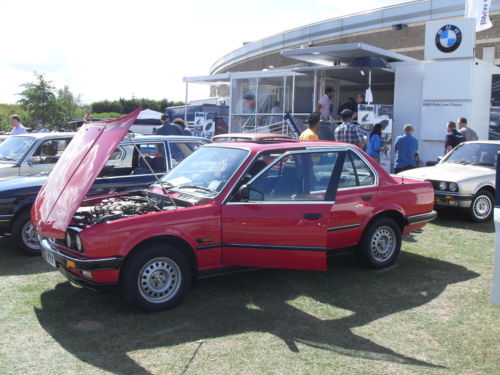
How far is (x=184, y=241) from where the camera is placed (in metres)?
4.97

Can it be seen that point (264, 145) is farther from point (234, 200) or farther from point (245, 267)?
point (245, 267)

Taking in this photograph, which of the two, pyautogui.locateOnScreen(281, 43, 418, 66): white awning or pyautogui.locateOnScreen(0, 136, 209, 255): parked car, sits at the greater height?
pyautogui.locateOnScreen(281, 43, 418, 66): white awning

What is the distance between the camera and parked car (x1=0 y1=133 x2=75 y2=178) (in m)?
8.54

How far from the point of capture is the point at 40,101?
107 ft

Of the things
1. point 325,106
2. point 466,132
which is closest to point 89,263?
point 466,132

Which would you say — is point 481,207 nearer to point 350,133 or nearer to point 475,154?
point 475,154

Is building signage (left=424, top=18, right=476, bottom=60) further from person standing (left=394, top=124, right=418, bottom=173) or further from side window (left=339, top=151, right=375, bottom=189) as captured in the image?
side window (left=339, top=151, right=375, bottom=189)

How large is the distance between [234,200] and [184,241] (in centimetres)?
66

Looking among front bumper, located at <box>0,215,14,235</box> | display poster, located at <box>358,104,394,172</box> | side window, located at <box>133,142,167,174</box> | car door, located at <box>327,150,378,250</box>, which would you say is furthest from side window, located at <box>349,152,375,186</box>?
display poster, located at <box>358,104,394,172</box>

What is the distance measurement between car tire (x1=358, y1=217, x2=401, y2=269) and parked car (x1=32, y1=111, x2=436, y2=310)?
11cm

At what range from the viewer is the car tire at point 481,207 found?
929 cm

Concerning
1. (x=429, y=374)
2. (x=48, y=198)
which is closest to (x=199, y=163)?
(x=48, y=198)

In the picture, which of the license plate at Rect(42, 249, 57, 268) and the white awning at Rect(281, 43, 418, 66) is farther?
the white awning at Rect(281, 43, 418, 66)

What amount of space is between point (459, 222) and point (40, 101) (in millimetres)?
29763
